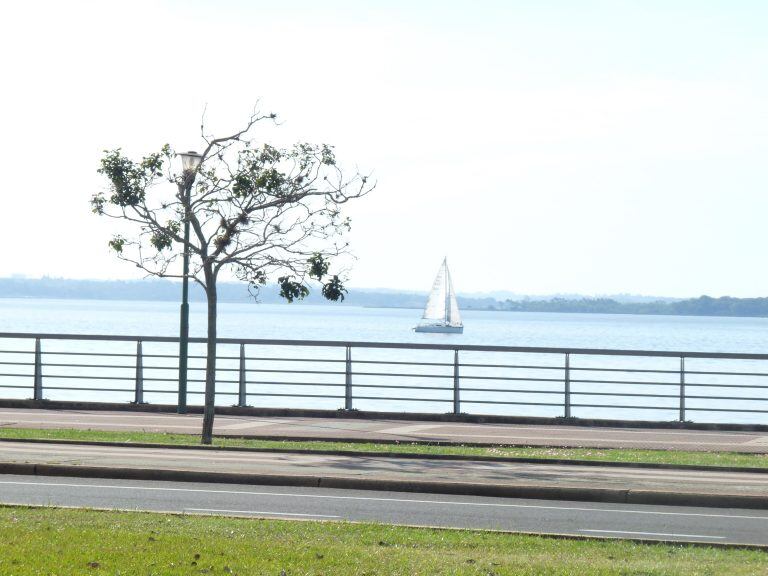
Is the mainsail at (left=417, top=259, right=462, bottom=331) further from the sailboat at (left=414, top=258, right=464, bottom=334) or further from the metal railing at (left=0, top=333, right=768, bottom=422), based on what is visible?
the metal railing at (left=0, top=333, right=768, bottom=422)

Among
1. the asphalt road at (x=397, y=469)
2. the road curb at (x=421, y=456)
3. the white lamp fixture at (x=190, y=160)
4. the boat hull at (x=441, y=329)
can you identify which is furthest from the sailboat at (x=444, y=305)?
the asphalt road at (x=397, y=469)

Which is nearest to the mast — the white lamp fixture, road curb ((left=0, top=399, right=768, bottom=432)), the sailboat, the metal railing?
the sailboat

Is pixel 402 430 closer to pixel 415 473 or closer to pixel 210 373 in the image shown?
pixel 210 373

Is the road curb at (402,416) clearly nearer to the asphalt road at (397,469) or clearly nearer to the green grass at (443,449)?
the green grass at (443,449)

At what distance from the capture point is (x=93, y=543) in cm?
1031

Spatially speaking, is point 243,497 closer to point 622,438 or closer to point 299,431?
point 299,431

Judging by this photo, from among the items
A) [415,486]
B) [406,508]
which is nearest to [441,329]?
[415,486]

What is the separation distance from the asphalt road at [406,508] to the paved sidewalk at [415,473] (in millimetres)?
278

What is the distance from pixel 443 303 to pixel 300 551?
126633 mm

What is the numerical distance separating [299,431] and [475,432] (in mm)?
3056

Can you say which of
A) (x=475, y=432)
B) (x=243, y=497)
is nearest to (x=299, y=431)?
(x=475, y=432)

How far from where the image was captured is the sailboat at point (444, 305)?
447ft

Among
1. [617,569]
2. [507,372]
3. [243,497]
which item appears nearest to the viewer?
[617,569]

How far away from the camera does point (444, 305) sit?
13662 cm
